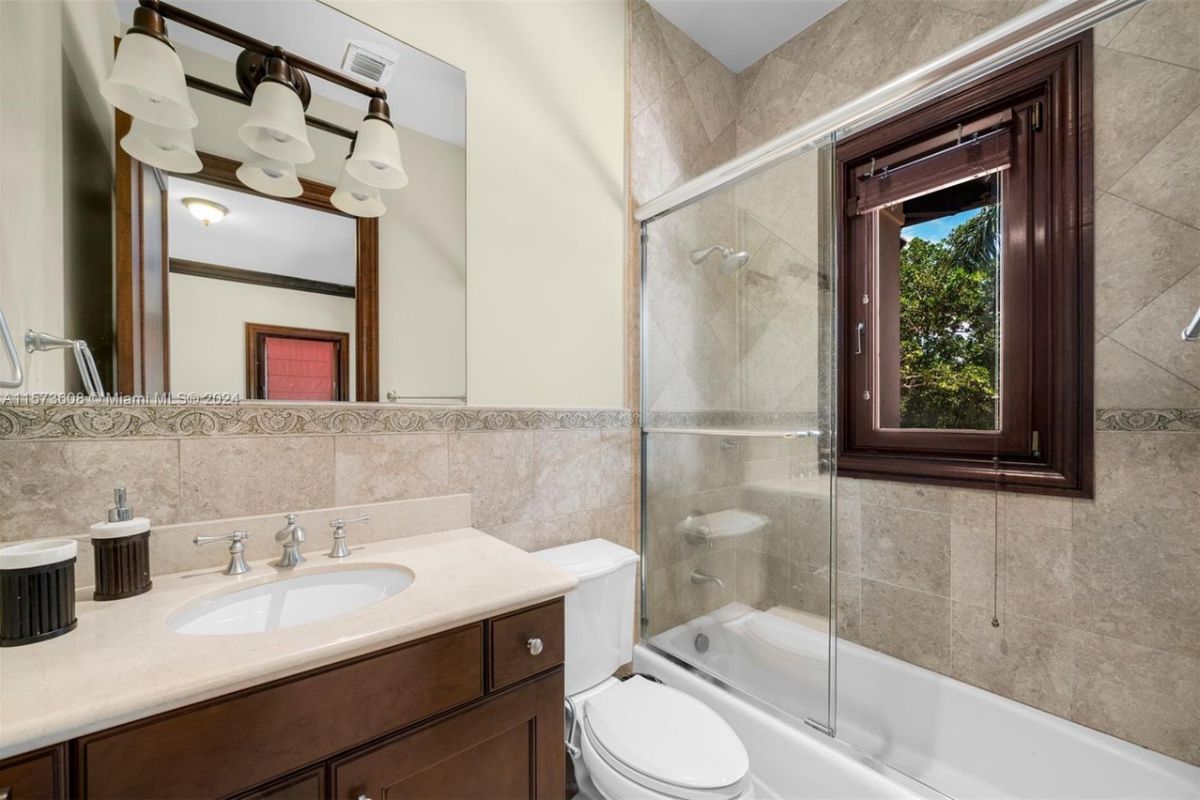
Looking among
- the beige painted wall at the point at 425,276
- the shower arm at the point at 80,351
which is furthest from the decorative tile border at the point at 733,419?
the shower arm at the point at 80,351

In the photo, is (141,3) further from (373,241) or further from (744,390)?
(744,390)

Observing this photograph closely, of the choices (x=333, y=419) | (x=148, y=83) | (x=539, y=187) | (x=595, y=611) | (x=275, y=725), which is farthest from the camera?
(x=539, y=187)

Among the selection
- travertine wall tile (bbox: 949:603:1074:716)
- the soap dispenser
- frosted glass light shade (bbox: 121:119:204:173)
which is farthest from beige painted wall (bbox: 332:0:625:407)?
travertine wall tile (bbox: 949:603:1074:716)

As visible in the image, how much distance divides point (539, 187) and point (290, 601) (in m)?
1.32

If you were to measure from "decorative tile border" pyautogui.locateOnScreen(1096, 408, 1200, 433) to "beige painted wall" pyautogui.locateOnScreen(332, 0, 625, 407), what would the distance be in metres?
1.40

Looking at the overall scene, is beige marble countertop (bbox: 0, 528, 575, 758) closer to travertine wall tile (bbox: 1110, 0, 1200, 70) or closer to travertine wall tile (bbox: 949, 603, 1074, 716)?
travertine wall tile (bbox: 949, 603, 1074, 716)

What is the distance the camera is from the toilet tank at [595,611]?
1.37 meters

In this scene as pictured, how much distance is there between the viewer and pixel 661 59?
77.9 inches

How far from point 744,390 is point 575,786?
1.34 m

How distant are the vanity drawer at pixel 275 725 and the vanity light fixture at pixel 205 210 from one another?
94cm

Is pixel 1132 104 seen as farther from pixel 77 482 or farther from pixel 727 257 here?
pixel 77 482

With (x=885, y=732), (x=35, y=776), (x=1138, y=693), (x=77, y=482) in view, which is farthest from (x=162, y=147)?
(x=1138, y=693)

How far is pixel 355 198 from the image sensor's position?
1226 mm

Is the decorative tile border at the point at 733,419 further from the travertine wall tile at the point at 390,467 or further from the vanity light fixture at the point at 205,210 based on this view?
the vanity light fixture at the point at 205,210
